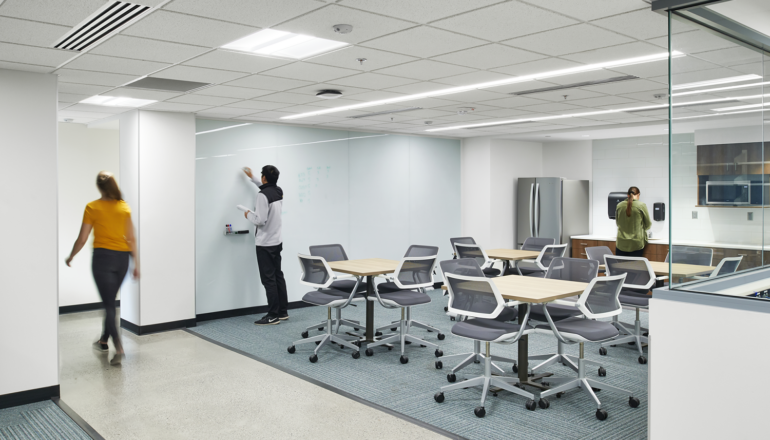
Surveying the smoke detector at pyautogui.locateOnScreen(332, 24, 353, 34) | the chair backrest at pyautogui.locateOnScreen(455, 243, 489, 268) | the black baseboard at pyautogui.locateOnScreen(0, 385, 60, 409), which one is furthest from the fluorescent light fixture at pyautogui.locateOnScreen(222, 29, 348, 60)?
the chair backrest at pyautogui.locateOnScreen(455, 243, 489, 268)

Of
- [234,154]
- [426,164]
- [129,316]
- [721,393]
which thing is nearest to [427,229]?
[426,164]

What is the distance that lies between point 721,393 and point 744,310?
421 millimetres

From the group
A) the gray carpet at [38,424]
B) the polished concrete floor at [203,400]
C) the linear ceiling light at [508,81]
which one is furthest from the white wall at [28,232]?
the linear ceiling light at [508,81]

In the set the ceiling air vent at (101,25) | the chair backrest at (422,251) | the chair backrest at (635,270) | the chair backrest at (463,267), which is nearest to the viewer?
the ceiling air vent at (101,25)

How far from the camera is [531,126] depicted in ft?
27.1

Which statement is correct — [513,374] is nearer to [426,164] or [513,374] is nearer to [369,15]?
[369,15]

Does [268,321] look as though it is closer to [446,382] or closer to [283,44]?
[446,382]

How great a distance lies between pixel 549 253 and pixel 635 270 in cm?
177

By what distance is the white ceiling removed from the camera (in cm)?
305

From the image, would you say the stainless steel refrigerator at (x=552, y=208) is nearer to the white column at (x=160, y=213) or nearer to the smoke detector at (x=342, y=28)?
the white column at (x=160, y=213)

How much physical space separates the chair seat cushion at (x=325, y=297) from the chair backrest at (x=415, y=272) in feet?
1.83

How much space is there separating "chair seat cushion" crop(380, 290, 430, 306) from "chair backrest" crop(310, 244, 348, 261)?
1085 millimetres

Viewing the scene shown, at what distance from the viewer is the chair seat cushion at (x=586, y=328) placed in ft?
13.0

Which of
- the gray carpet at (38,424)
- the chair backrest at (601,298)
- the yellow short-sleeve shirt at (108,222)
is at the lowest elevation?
the gray carpet at (38,424)
